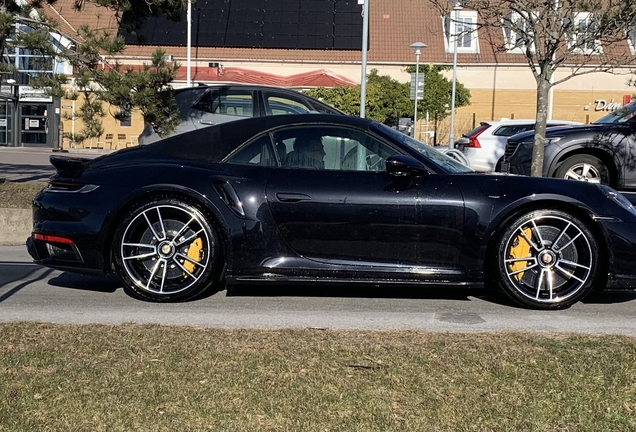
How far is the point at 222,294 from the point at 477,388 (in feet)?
9.30

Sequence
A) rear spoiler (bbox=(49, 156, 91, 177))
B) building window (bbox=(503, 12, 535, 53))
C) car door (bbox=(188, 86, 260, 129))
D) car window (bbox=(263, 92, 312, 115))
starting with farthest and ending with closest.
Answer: car door (bbox=(188, 86, 260, 129)), car window (bbox=(263, 92, 312, 115)), building window (bbox=(503, 12, 535, 53)), rear spoiler (bbox=(49, 156, 91, 177))

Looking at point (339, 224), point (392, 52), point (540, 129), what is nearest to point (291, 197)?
point (339, 224)

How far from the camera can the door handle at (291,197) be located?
5516mm

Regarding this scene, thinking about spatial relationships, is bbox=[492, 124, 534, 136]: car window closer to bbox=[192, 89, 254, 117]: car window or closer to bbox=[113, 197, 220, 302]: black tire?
bbox=[192, 89, 254, 117]: car window

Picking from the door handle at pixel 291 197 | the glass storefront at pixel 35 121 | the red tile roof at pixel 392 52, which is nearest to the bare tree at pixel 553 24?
the door handle at pixel 291 197

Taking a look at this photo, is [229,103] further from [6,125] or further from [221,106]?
[6,125]

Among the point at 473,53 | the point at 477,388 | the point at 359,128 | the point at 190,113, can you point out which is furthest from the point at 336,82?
the point at 477,388

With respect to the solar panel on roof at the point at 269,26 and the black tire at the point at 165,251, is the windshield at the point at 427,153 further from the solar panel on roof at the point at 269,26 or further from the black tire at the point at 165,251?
the solar panel on roof at the point at 269,26

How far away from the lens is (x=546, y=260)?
553 cm

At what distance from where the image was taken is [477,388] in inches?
144

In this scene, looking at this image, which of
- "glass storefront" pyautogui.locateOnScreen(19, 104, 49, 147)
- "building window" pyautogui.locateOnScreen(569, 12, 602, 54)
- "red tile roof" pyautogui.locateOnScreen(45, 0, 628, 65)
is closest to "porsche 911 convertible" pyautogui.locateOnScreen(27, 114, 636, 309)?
"building window" pyautogui.locateOnScreen(569, 12, 602, 54)

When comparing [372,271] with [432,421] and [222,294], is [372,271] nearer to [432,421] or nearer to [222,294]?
[222,294]

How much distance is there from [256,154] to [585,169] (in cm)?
754

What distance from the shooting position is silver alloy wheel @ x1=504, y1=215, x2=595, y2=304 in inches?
217
